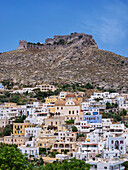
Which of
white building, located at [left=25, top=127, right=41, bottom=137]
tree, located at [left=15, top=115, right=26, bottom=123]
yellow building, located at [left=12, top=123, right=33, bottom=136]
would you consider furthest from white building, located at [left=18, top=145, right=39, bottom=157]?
tree, located at [left=15, top=115, right=26, bottom=123]

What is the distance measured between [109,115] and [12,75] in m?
56.7

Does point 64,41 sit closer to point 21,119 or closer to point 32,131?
point 21,119

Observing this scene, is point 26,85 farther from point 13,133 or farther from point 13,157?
point 13,157

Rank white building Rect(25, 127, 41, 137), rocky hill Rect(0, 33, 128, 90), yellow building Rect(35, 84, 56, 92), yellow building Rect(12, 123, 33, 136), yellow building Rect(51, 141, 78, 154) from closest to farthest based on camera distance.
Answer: yellow building Rect(51, 141, 78, 154)
white building Rect(25, 127, 41, 137)
yellow building Rect(12, 123, 33, 136)
yellow building Rect(35, 84, 56, 92)
rocky hill Rect(0, 33, 128, 90)

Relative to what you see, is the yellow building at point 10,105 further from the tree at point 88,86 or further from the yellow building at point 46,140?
the tree at point 88,86

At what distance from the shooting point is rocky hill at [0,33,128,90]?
122875 mm

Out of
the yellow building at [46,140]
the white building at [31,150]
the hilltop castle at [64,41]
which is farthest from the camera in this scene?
the hilltop castle at [64,41]

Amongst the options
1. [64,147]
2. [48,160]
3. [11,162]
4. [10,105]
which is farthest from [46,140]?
[10,105]

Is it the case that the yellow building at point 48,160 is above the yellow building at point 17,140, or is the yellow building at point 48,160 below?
below

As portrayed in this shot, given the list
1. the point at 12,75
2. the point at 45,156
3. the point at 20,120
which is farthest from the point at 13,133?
the point at 12,75

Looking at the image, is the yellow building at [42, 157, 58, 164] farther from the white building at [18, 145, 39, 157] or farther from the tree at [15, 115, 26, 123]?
the tree at [15, 115, 26, 123]

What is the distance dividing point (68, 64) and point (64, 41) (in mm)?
23590

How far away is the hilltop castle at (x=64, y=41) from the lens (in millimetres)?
150875

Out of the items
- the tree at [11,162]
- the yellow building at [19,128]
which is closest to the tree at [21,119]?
the yellow building at [19,128]
